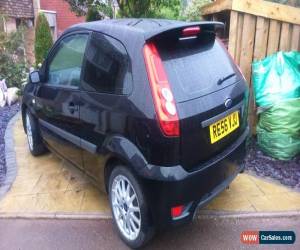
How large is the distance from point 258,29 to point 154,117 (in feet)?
9.28

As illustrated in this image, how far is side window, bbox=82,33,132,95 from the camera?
2.77m

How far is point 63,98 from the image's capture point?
3.60m

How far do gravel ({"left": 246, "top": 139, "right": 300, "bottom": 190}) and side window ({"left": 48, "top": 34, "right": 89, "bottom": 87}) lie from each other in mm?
2421

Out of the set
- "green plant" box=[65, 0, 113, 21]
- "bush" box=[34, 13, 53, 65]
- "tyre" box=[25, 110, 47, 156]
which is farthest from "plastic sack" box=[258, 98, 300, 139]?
"bush" box=[34, 13, 53, 65]

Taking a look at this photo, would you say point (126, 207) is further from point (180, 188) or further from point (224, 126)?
point (224, 126)

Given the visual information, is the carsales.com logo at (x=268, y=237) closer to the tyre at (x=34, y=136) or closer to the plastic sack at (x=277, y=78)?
the plastic sack at (x=277, y=78)

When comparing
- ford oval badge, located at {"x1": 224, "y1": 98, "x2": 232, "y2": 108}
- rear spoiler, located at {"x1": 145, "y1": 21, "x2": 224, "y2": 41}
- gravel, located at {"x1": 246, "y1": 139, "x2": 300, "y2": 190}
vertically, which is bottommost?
gravel, located at {"x1": 246, "y1": 139, "x2": 300, "y2": 190}

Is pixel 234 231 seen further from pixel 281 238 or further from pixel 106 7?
pixel 106 7

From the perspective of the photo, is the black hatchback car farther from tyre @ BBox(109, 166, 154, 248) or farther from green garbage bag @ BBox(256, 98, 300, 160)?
green garbage bag @ BBox(256, 98, 300, 160)

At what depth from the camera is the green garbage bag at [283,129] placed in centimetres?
433

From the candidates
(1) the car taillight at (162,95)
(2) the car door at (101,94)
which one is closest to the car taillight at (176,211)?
(1) the car taillight at (162,95)

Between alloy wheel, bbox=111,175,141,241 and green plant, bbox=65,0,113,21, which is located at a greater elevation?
green plant, bbox=65,0,113,21

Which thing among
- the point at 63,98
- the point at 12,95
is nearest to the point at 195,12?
the point at 12,95

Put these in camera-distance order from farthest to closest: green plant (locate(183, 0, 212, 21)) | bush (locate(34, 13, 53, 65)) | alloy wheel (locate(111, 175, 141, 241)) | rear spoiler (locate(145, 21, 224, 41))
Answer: bush (locate(34, 13, 53, 65)), green plant (locate(183, 0, 212, 21)), alloy wheel (locate(111, 175, 141, 241)), rear spoiler (locate(145, 21, 224, 41))
